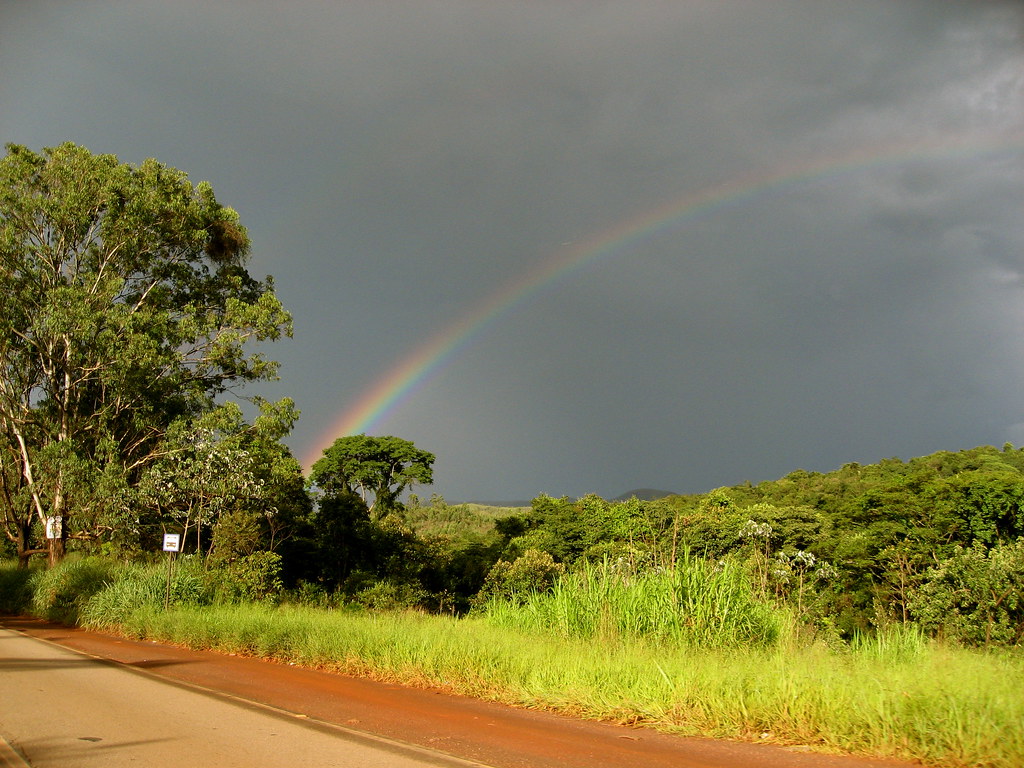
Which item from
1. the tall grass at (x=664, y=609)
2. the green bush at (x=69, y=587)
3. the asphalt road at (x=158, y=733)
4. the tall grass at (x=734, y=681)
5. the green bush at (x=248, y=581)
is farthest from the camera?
the green bush at (x=69, y=587)

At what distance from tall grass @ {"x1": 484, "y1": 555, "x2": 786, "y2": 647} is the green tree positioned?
4461cm

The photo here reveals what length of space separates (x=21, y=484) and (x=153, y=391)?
7.55 meters

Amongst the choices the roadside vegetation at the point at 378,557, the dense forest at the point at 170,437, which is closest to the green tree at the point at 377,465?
the roadside vegetation at the point at 378,557

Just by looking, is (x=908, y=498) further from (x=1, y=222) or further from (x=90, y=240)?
(x=1, y=222)

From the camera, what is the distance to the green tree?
56531mm

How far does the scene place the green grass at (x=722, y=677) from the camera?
6.31m

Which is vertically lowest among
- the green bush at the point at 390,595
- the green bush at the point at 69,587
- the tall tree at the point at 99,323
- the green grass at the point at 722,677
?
the green bush at the point at 390,595

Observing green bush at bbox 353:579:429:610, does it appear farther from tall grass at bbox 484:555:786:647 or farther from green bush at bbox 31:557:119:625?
tall grass at bbox 484:555:786:647

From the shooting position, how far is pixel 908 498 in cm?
4069

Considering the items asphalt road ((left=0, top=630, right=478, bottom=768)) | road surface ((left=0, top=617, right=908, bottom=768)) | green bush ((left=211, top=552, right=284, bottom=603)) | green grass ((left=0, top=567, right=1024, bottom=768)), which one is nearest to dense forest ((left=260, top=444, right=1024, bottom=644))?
green bush ((left=211, top=552, right=284, bottom=603))

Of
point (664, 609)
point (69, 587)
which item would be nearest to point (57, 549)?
point (69, 587)

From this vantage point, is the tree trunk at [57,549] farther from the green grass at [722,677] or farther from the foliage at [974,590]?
the foliage at [974,590]

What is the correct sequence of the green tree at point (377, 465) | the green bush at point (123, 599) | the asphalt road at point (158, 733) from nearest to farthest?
the asphalt road at point (158, 733) < the green bush at point (123, 599) < the green tree at point (377, 465)

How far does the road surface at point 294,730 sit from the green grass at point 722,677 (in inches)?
11.9
